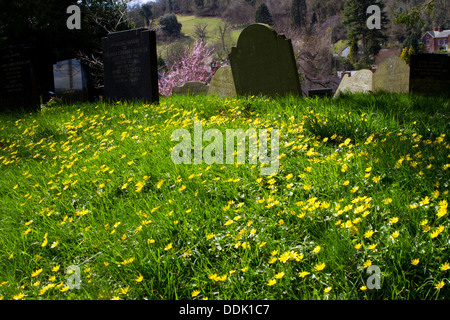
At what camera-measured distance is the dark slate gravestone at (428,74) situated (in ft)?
27.1

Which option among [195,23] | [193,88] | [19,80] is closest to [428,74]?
[193,88]

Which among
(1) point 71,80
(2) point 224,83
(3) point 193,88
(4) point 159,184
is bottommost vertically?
(4) point 159,184

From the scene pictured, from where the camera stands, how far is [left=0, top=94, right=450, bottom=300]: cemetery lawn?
6.24 feet

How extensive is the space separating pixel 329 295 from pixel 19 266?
187 cm

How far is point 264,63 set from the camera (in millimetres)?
6934

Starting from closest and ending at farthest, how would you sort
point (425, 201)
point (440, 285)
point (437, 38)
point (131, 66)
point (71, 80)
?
point (440, 285)
point (425, 201)
point (131, 66)
point (71, 80)
point (437, 38)

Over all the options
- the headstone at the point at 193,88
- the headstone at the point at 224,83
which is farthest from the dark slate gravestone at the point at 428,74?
the headstone at the point at 193,88

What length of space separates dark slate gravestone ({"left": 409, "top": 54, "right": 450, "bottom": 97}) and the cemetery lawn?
15.4 ft

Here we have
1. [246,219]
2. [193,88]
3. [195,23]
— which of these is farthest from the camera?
[195,23]

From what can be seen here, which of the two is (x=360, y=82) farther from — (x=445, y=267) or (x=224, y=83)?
(x=445, y=267)

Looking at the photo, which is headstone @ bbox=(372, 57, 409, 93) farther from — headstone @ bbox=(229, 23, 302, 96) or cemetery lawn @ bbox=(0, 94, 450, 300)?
cemetery lawn @ bbox=(0, 94, 450, 300)

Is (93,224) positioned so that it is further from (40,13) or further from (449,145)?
(40,13)

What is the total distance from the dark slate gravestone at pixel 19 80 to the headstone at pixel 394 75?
25.3ft

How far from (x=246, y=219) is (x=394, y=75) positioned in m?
8.26
